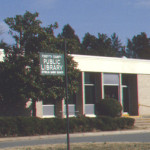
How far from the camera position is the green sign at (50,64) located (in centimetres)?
1227

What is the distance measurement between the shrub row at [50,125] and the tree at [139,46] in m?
64.9

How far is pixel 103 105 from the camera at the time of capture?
31766mm

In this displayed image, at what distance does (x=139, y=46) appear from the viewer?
342 ft

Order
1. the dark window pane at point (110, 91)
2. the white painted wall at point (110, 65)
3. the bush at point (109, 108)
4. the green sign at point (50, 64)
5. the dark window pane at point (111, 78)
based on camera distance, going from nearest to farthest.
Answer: the green sign at point (50, 64), the bush at point (109, 108), the white painted wall at point (110, 65), the dark window pane at point (111, 78), the dark window pane at point (110, 91)

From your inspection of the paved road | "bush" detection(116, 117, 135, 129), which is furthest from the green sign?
"bush" detection(116, 117, 135, 129)

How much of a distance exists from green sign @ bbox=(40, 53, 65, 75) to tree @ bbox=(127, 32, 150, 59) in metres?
78.6

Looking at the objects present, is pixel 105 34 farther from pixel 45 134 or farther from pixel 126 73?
pixel 45 134

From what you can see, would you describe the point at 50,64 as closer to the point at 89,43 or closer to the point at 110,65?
the point at 110,65

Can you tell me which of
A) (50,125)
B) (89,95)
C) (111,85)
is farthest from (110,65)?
(50,125)

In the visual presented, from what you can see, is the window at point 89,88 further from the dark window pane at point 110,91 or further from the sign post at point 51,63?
the sign post at point 51,63

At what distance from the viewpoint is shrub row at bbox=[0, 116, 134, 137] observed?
75.1 ft

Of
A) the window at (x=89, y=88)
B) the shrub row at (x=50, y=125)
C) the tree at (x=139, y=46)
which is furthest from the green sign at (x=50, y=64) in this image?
the tree at (x=139, y=46)

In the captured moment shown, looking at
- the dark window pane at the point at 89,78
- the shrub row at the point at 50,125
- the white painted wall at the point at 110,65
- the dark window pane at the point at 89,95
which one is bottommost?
the shrub row at the point at 50,125

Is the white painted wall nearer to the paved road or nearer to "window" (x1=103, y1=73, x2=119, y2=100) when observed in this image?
"window" (x1=103, y1=73, x2=119, y2=100)
